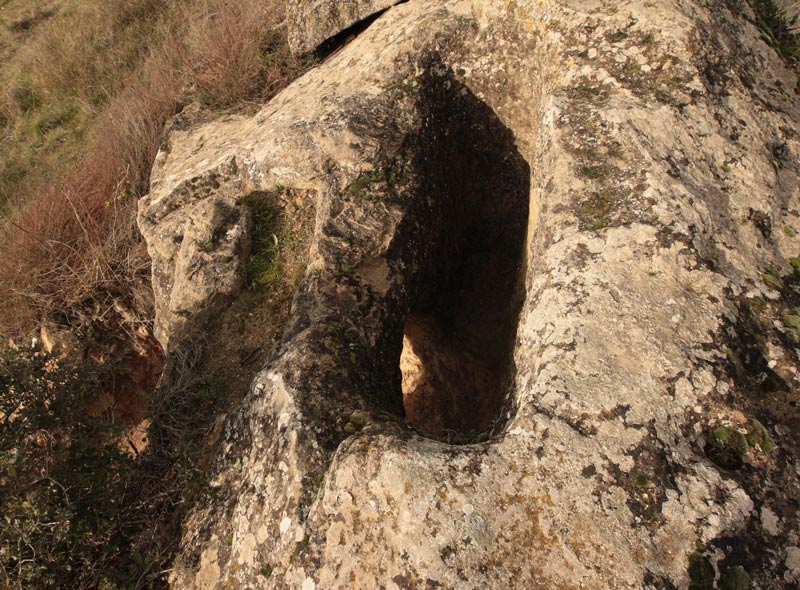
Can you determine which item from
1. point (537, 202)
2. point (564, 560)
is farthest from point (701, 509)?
point (537, 202)

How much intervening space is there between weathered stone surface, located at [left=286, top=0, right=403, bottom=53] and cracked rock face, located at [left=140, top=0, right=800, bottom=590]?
474mm

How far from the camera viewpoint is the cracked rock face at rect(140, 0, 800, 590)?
191 centimetres

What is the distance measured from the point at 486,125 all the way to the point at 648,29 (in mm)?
1095

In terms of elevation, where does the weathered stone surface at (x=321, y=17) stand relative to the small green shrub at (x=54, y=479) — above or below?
above

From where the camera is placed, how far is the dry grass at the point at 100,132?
4914 mm

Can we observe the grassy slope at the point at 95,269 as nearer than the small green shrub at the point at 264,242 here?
Yes

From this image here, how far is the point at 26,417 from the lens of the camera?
8.79ft

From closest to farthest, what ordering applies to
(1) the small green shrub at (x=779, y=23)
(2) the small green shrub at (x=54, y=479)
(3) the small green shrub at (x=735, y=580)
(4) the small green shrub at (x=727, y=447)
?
(3) the small green shrub at (x=735, y=580) < (4) the small green shrub at (x=727, y=447) < (2) the small green shrub at (x=54, y=479) < (1) the small green shrub at (x=779, y=23)

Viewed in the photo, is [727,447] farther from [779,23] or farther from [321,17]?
[321,17]

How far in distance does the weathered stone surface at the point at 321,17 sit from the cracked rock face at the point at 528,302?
0.47 m

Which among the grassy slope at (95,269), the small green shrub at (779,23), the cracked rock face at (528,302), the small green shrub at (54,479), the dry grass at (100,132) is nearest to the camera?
the cracked rock face at (528,302)

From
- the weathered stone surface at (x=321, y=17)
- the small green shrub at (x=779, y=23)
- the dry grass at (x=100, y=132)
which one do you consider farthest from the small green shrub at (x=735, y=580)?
the dry grass at (x=100, y=132)

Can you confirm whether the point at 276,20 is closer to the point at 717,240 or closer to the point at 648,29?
the point at 648,29

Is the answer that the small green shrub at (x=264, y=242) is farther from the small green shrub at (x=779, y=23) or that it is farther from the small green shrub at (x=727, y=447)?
the small green shrub at (x=779, y=23)
